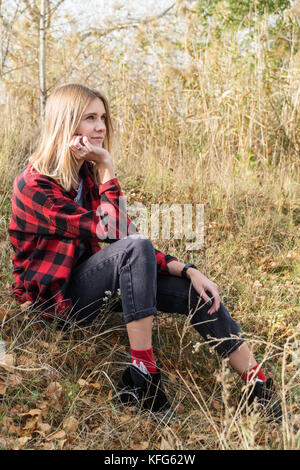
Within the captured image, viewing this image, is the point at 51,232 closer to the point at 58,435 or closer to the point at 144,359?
the point at 144,359

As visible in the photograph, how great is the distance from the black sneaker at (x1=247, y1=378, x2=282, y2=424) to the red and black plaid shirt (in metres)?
0.61

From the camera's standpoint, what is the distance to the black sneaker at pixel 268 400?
68.7 inches

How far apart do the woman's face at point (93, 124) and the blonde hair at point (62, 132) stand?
3cm

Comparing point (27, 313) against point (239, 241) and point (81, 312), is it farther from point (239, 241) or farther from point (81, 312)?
point (239, 241)

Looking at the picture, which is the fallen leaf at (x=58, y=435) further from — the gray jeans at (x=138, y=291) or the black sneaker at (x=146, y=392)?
the gray jeans at (x=138, y=291)

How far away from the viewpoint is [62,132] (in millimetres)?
1994

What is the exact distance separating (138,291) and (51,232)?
44 cm

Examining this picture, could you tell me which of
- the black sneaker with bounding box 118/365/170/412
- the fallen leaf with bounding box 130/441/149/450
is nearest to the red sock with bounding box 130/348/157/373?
the black sneaker with bounding box 118/365/170/412

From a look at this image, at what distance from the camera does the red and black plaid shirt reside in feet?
6.12

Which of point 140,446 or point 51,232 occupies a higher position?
point 51,232

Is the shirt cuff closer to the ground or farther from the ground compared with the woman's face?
closer to the ground

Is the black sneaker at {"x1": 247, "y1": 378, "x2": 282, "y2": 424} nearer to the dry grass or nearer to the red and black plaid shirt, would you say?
the dry grass

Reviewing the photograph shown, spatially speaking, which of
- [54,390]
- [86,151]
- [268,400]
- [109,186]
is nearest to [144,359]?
[54,390]
